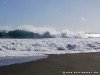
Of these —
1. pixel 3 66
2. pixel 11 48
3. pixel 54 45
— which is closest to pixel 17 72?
pixel 3 66

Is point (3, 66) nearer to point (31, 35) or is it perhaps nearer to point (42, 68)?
point (42, 68)

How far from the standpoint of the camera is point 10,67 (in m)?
7.73

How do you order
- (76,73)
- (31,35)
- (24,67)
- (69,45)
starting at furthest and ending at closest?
(31,35)
(69,45)
(24,67)
(76,73)

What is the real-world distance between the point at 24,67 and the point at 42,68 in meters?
0.61

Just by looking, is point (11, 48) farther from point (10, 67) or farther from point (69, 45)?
point (10, 67)

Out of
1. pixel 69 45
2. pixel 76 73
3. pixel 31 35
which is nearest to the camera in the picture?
pixel 76 73

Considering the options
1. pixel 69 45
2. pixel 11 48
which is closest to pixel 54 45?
pixel 69 45

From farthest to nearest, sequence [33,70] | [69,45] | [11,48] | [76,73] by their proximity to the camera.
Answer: [69,45]
[11,48]
[33,70]
[76,73]

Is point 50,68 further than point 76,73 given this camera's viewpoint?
Yes

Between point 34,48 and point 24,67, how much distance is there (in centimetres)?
638

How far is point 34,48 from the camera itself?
557 inches

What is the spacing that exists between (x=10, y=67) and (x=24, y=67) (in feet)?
1.46

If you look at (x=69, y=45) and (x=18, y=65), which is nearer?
(x=18, y=65)

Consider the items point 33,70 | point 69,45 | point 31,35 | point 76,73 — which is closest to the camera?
point 76,73
